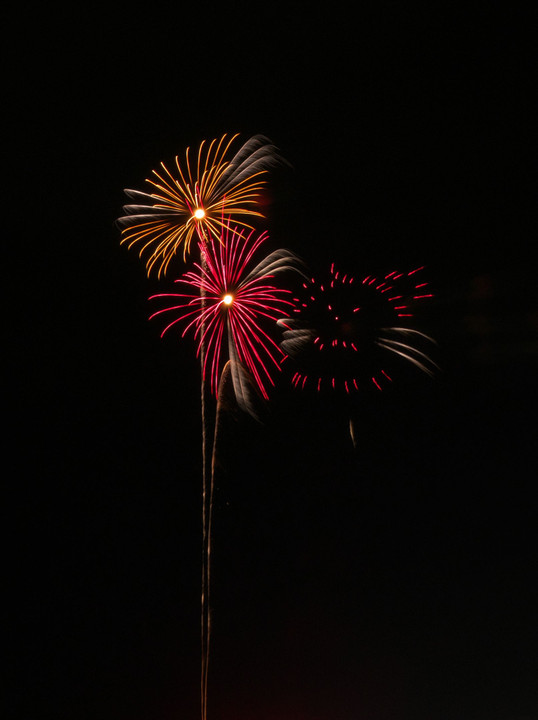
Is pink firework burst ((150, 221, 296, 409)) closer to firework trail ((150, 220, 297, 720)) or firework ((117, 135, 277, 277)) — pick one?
firework trail ((150, 220, 297, 720))

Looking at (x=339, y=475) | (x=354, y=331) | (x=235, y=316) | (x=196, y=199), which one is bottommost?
(x=339, y=475)

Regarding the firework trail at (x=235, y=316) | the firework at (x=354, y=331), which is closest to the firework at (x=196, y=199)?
the firework trail at (x=235, y=316)

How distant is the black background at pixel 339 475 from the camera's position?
2.93m

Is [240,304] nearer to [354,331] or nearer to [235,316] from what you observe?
[235,316]

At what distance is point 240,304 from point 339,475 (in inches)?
41.9

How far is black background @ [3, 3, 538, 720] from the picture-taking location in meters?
2.93

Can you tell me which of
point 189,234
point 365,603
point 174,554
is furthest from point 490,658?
point 189,234

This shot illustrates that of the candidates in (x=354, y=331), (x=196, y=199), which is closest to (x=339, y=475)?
(x=354, y=331)

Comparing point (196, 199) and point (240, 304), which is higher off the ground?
point (196, 199)

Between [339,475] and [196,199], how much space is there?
1.65 metres

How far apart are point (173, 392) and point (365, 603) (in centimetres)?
157

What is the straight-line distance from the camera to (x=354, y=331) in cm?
285

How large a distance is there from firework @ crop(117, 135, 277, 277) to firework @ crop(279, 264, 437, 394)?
0.58 metres

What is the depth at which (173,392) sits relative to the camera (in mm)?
3119
